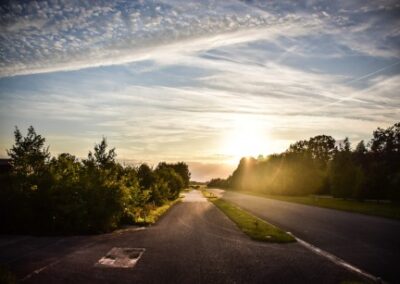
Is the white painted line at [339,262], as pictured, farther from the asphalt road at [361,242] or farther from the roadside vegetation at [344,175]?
the roadside vegetation at [344,175]

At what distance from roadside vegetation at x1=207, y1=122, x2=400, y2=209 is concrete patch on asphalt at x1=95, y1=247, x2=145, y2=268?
79.5 ft

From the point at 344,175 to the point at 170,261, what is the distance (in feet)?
172

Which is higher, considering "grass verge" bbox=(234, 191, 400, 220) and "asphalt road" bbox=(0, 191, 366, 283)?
"grass verge" bbox=(234, 191, 400, 220)

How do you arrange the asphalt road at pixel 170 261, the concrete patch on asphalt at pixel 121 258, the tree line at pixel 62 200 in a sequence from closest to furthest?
the asphalt road at pixel 170 261, the concrete patch on asphalt at pixel 121 258, the tree line at pixel 62 200

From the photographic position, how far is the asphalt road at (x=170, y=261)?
10.6 m

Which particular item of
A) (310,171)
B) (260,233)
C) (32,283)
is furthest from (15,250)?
(310,171)

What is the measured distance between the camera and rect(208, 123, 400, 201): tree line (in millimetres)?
53844

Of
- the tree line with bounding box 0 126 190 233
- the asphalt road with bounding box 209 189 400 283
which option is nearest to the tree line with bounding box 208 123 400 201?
the asphalt road with bounding box 209 189 400 283

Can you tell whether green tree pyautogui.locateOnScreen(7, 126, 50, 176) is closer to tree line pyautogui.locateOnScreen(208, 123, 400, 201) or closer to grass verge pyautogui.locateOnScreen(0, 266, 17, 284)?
grass verge pyautogui.locateOnScreen(0, 266, 17, 284)

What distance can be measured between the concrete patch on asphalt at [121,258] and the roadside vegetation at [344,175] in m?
24.2

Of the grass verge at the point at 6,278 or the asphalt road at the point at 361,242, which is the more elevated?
the asphalt road at the point at 361,242

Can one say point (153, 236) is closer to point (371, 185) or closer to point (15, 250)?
point (15, 250)

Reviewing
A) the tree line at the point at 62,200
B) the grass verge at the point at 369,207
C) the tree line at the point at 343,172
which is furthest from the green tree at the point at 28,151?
the tree line at the point at 343,172

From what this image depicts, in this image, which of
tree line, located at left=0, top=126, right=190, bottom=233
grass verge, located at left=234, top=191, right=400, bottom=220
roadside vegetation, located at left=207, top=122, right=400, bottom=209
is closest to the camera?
tree line, located at left=0, top=126, right=190, bottom=233
